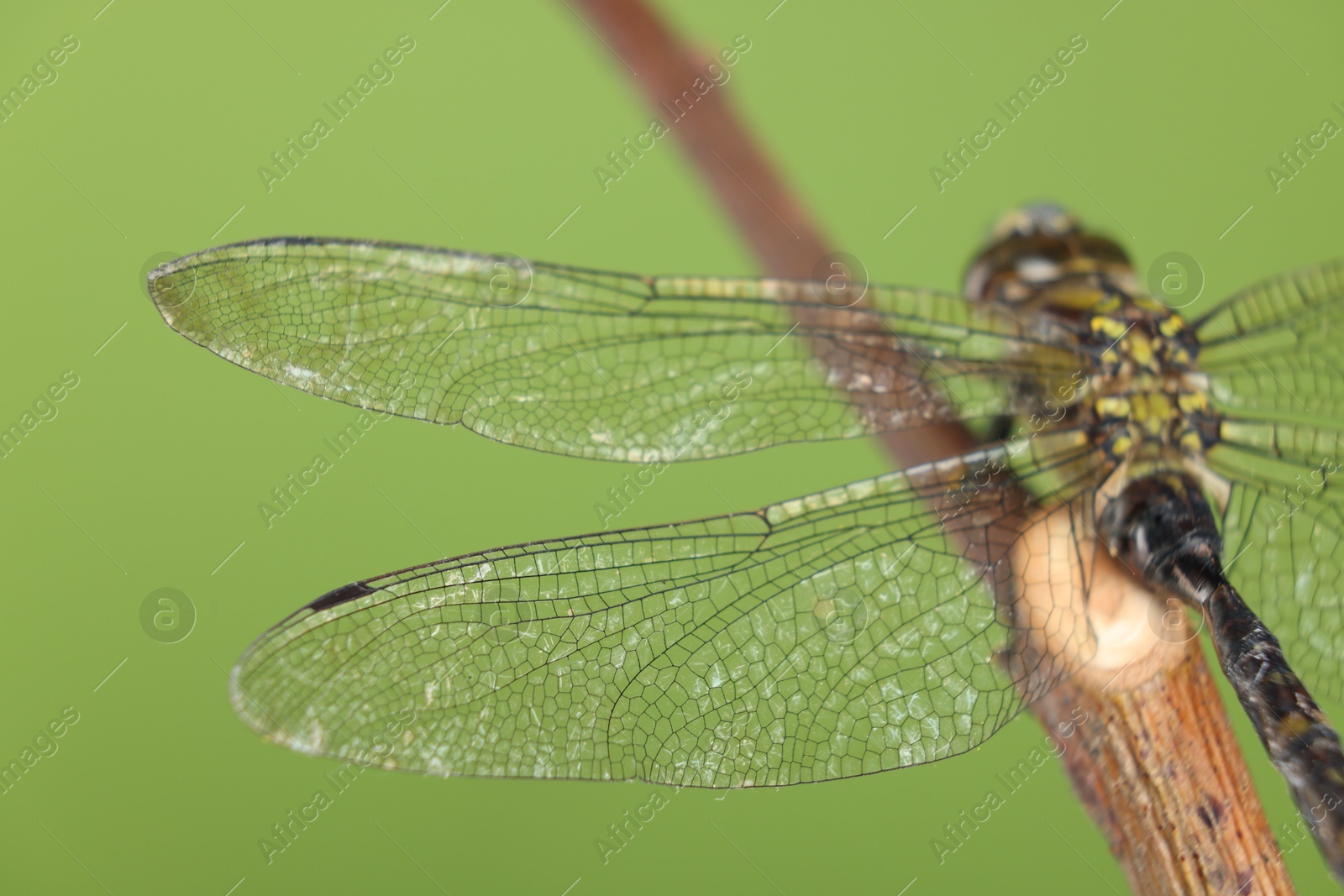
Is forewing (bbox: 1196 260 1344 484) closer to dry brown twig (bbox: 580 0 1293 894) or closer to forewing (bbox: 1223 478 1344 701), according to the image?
forewing (bbox: 1223 478 1344 701)

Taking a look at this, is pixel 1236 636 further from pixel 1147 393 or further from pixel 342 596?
pixel 342 596

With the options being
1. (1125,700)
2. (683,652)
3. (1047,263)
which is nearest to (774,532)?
(683,652)

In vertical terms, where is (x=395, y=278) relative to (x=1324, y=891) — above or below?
below

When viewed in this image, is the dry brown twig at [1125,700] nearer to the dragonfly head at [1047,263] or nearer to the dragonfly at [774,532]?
the dragonfly at [774,532]

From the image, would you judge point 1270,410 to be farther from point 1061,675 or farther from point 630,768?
point 630,768

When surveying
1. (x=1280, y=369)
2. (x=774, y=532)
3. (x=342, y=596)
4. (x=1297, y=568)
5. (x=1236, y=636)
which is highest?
(x=1280, y=369)

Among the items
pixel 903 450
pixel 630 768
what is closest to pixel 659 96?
pixel 903 450

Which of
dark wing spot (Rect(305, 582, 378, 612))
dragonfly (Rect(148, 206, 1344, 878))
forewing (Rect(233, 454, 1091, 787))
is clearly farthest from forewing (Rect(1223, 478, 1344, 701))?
dark wing spot (Rect(305, 582, 378, 612))

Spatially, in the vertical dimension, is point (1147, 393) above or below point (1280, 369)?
below
